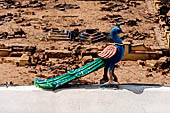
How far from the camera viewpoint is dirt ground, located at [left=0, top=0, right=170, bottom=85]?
14883mm

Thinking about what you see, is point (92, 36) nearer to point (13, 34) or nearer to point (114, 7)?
point (13, 34)

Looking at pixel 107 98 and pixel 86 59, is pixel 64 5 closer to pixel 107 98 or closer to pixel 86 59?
pixel 86 59

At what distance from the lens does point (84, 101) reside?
8125 mm

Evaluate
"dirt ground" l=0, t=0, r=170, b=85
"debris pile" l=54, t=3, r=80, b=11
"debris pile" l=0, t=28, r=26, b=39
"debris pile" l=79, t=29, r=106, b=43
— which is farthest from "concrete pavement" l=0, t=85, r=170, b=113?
"debris pile" l=54, t=3, r=80, b=11

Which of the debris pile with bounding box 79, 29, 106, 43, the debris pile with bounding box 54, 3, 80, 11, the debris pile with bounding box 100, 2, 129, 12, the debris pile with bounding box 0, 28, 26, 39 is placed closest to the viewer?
the debris pile with bounding box 79, 29, 106, 43

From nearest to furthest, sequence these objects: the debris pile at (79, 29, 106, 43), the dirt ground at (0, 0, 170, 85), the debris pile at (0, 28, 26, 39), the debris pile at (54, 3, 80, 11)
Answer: the dirt ground at (0, 0, 170, 85) < the debris pile at (79, 29, 106, 43) < the debris pile at (0, 28, 26, 39) < the debris pile at (54, 3, 80, 11)

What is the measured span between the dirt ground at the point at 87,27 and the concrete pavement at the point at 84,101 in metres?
5.53

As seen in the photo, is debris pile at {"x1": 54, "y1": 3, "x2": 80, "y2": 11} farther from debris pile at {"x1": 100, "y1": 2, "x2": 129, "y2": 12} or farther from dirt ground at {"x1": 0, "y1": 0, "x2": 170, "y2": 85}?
debris pile at {"x1": 100, "y1": 2, "x2": 129, "y2": 12}

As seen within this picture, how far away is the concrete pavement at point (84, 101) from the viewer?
8102mm

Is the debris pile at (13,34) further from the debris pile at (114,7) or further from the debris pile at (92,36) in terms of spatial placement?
the debris pile at (114,7)

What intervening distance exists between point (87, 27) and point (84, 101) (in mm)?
14211

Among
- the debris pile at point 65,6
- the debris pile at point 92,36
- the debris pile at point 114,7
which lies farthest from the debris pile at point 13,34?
the debris pile at point 114,7

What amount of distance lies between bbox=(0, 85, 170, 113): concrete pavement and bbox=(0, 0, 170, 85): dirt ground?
553cm

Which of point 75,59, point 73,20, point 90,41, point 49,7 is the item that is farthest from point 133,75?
point 49,7
